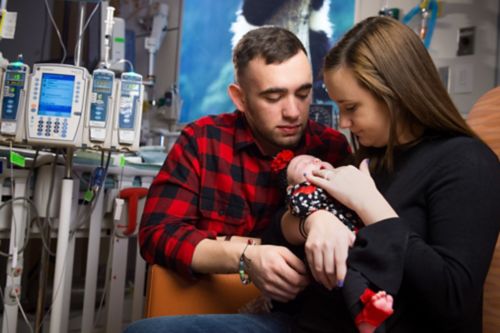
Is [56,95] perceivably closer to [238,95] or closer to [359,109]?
[238,95]

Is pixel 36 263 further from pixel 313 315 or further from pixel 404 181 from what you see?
pixel 404 181

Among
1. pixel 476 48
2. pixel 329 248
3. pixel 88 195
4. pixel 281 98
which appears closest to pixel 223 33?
pixel 476 48

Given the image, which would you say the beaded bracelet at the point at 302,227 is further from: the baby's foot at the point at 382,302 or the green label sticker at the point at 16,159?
the green label sticker at the point at 16,159

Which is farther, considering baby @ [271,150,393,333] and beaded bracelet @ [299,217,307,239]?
beaded bracelet @ [299,217,307,239]

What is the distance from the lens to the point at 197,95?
365cm

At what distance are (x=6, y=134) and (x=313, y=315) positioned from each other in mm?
1345

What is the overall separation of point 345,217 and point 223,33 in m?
2.74

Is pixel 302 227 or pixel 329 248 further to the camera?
pixel 302 227

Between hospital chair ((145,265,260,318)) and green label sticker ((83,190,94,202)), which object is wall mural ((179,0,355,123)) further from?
hospital chair ((145,265,260,318))

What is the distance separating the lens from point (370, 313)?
883mm

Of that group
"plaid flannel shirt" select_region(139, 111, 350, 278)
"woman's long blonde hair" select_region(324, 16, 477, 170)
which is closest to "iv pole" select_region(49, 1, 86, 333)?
"plaid flannel shirt" select_region(139, 111, 350, 278)

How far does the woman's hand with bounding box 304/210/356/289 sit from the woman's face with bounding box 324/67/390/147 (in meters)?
0.23

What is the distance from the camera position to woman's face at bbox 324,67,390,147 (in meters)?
1.09

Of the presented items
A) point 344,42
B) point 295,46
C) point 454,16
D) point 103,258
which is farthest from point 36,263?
point 454,16
